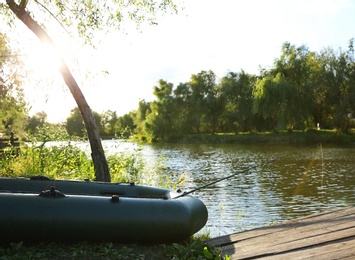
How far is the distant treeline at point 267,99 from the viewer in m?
33.0

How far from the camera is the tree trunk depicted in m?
7.32

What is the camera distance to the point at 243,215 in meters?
8.46

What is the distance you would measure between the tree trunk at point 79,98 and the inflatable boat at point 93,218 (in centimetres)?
337

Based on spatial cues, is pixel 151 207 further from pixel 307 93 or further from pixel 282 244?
pixel 307 93

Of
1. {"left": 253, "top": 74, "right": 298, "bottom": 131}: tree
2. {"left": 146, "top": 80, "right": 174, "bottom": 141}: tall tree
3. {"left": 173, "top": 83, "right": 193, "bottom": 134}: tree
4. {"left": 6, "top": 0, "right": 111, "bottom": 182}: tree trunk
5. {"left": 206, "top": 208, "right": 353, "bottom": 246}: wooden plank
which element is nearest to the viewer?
{"left": 206, "top": 208, "right": 353, "bottom": 246}: wooden plank

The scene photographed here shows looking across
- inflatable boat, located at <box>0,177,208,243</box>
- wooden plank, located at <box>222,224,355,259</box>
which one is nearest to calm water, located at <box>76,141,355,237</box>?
wooden plank, located at <box>222,224,355,259</box>

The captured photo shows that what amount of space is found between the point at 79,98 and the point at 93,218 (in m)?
3.79

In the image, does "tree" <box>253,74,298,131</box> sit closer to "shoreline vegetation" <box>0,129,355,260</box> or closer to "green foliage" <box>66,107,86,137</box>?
"shoreline vegetation" <box>0,129,355,260</box>

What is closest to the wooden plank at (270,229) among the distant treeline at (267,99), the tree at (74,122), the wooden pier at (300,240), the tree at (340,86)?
the wooden pier at (300,240)

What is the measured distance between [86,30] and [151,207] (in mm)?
5394

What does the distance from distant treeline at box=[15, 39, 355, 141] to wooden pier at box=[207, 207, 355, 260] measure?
2207 centimetres

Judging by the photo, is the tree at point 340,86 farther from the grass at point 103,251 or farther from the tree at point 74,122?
the tree at point 74,122

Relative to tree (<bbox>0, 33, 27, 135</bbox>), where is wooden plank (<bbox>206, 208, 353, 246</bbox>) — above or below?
below

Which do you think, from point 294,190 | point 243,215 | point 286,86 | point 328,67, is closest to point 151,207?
point 243,215
